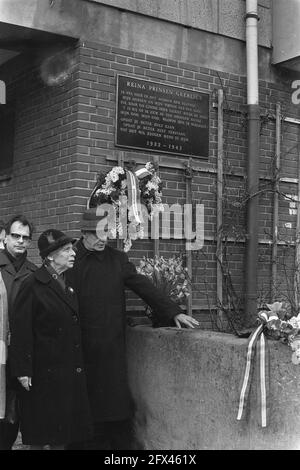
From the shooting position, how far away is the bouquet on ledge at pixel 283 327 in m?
3.41

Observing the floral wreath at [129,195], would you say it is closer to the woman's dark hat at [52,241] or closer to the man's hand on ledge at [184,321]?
the woman's dark hat at [52,241]

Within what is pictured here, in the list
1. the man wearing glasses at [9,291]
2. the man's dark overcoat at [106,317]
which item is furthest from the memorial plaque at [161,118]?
the man wearing glasses at [9,291]

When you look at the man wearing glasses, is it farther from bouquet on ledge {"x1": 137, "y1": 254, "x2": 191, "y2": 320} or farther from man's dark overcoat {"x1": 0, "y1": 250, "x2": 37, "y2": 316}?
bouquet on ledge {"x1": 137, "y1": 254, "x2": 191, "y2": 320}

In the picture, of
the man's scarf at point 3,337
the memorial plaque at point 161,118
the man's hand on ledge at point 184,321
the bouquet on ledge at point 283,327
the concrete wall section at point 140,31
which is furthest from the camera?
the memorial plaque at point 161,118

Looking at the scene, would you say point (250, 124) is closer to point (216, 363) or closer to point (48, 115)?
point (48, 115)

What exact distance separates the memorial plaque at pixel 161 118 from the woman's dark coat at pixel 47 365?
1.96 m

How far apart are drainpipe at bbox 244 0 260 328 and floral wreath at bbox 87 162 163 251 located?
4.16ft

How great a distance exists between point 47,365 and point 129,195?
155cm

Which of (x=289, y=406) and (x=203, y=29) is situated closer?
(x=289, y=406)

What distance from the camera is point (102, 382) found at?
4.31m

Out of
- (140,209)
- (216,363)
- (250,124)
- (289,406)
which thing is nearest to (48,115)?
(140,209)

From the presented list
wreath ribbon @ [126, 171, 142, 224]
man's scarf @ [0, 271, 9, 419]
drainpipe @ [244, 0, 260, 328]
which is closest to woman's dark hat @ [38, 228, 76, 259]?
man's scarf @ [0, 271, 9, 419]
